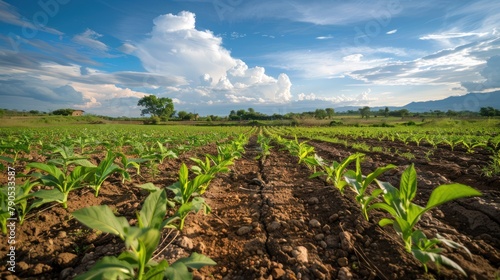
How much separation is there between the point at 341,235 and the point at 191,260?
152 centimetres

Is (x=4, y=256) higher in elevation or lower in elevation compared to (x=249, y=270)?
higher

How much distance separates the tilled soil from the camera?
5.72ft

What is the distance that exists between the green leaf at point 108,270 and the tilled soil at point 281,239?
1.93 ft

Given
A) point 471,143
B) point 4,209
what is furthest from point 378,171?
point 471,143

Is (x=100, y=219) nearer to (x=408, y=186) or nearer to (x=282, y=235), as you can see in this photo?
(x=282, y=235)

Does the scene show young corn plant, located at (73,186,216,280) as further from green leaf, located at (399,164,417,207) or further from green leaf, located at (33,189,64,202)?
green leaf, located at (399,164,417,207)

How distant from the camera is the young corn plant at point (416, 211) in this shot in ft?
4.96

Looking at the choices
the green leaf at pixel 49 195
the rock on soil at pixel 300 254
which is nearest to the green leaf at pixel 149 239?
the rock on soil at pixel 300 254

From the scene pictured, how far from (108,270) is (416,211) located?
223 cm

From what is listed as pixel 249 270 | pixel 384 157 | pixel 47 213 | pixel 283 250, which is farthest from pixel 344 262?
pixel 384 157

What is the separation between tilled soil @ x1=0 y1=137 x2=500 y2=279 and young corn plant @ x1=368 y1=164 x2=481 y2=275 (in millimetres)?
164

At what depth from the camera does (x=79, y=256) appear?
1937 mm

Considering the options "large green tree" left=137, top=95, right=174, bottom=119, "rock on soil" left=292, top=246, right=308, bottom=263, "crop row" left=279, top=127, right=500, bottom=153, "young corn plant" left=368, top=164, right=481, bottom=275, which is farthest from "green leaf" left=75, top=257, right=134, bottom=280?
"large green tree" left=137, top=95, right=174, bottom=119

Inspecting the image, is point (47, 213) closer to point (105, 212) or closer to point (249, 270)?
point (105, 212)
